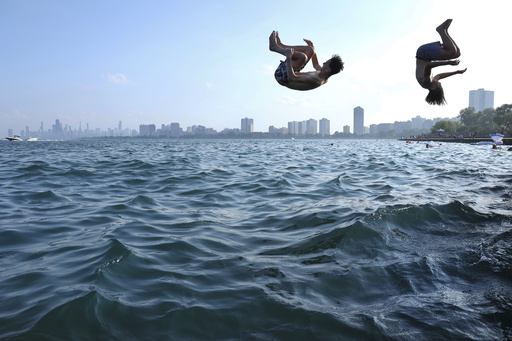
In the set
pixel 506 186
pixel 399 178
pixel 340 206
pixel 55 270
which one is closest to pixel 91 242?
pixel 55 270

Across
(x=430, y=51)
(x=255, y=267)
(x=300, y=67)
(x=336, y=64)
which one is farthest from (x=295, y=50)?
(x=255, y=267)

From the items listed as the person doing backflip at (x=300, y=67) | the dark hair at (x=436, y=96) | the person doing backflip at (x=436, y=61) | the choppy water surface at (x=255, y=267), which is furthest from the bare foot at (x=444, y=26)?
the choppy water surface at (x=255, y=267)

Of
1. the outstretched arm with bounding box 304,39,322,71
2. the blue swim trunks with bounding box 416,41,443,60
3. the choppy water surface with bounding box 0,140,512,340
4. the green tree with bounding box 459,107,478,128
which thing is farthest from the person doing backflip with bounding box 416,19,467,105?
the green tree with bounding box 459,107,478,128

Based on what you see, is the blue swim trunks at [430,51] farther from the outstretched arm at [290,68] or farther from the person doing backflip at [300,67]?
the outstretched arm at [290,68]

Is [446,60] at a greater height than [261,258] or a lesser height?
greater

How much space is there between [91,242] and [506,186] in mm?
18421

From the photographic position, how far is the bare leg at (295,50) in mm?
7598

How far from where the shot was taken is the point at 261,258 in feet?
23.3

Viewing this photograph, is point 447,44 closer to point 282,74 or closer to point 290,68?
point 290,68

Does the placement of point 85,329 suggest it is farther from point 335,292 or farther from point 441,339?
point 441,339

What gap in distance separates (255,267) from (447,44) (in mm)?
5681

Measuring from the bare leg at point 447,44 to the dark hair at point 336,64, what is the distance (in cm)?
194

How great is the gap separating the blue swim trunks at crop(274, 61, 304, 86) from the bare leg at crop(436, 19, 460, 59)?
9.40 feet

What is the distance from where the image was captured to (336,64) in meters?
7.33
